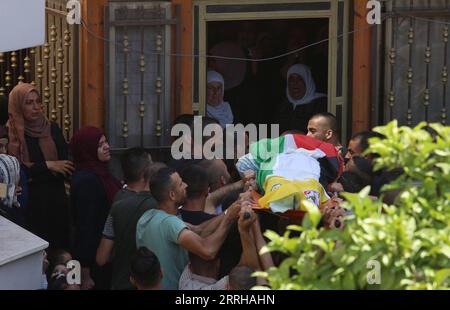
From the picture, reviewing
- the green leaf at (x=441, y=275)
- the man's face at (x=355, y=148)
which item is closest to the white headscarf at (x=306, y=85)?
the man's face at (x=355, y=148)

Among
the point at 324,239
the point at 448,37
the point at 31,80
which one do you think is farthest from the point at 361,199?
the point at 31,80

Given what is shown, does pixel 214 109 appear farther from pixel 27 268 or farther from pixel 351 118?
pixel 27 268

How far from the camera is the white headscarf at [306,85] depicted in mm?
11805

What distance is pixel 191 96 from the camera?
36.5 feet

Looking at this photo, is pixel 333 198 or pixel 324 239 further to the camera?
pixel 333 198

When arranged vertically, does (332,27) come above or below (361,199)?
above

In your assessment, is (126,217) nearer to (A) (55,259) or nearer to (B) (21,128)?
(A) (55,259)

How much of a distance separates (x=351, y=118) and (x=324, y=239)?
4.57m

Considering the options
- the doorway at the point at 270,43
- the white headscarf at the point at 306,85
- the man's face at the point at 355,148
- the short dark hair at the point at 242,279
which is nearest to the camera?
the short dark hair at the point at 242,279

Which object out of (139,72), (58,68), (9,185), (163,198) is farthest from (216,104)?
(163,198)

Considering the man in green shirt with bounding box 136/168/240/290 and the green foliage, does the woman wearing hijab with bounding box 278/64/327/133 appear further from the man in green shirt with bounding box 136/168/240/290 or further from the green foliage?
the green foliage

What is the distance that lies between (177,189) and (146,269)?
0.61 m

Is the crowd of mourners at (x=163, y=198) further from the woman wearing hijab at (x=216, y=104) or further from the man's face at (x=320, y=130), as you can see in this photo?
the woman wearing hijab at (x=216, y=104)

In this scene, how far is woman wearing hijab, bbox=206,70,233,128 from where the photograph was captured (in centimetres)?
1139
